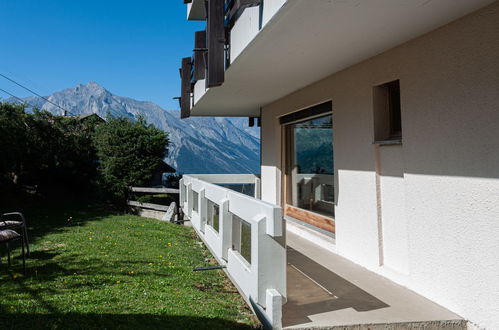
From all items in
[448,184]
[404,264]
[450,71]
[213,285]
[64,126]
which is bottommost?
[213,285]

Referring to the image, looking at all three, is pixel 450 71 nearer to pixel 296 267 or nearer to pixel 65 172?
pixel 296 267

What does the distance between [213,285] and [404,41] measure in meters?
3.77

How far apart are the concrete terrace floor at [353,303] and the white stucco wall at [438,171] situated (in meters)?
0.18

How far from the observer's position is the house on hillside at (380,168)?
2.73 m

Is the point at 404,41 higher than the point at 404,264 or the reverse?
higher

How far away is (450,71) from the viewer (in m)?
3.11

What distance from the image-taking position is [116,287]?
12.9 feet

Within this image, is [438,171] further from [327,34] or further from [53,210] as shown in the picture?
[53,210]

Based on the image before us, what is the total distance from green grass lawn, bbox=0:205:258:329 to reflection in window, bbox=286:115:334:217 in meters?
2.22

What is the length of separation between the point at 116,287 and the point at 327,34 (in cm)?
373

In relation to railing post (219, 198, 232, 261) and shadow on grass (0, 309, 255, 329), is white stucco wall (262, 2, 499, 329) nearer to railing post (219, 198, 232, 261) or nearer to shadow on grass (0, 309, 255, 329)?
railing post (219, 198, 232, 261)

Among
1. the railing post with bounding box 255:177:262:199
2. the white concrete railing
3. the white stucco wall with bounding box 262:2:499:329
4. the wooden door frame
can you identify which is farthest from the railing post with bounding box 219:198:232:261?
the railing post with bounding box 255:177:262:199

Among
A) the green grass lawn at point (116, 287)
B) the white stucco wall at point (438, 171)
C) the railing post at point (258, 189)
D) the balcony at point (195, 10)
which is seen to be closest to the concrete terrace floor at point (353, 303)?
the white stucco wall at point (438, 171)

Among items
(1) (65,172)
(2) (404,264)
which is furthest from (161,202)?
(2) (404,264)
